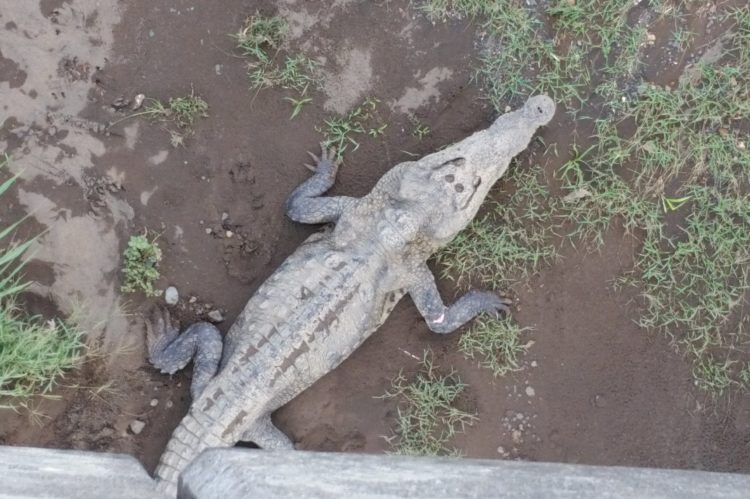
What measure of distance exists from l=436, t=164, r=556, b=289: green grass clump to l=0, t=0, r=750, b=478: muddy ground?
0.14m

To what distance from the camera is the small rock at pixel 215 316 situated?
4785 mm

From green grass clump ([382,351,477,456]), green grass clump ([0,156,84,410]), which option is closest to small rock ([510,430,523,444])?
green grass clump ([382,351,477,456])

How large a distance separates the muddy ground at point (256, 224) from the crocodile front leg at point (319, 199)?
14 centimetres

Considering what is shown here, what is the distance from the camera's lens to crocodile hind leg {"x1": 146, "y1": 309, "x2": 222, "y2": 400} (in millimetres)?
4422

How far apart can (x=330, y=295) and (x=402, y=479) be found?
1.45 m

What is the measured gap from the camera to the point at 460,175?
441 centimetres

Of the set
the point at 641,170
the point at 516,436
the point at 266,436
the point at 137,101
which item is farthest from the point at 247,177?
the point at 641,170

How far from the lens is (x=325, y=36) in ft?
15.9

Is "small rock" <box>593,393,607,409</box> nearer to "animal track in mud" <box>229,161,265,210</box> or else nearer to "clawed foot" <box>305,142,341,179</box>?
"clawed foot" <box>305,142,341,179</box>

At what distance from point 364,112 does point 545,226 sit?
1.60 m

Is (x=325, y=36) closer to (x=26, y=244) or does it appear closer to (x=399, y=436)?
(x=26, y=244)

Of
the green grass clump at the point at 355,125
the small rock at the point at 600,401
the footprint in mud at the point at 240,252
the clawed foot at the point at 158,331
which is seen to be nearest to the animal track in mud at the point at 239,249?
the footprint in mud at the point at 240,252

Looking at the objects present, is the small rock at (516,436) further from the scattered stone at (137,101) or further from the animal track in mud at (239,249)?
the scattered stone at (137,101)

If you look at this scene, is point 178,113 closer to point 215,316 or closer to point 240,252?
point 240,252
